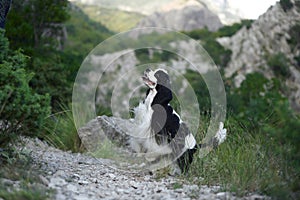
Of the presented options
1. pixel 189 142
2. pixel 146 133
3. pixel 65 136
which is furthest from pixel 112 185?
→ pixel 65 136


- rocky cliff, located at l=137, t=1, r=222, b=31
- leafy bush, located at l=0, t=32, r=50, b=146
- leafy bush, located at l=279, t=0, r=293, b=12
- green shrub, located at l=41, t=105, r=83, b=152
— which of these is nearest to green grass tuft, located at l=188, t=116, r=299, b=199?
leafy bush, located at l=0, t=32, r=50, b=146

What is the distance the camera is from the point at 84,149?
771 centimetres

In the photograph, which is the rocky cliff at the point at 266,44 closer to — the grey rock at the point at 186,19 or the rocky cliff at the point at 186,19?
the grey rock at the point at 186,19

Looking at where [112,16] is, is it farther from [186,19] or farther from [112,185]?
[112,185]

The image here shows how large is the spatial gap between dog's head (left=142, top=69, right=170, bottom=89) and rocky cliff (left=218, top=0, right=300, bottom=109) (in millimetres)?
29921

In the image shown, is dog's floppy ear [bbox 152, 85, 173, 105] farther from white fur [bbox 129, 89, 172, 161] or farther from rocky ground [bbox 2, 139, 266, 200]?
rocky ground [bbox 2, 139, 266, 200]

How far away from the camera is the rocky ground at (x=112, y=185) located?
3.93 meters

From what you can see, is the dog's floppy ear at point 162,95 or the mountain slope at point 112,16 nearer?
the dog's floppy ear at point 162,95

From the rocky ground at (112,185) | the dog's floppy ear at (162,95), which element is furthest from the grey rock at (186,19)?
the dog's floppy ear at (162,95)

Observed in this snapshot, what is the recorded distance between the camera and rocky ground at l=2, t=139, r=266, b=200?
12.9 feet

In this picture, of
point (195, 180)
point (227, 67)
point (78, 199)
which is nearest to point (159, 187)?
point (195, 180)

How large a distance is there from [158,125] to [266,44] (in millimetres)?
35339

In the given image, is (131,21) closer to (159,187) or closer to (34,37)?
(34,37)

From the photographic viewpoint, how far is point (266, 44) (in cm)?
3844
